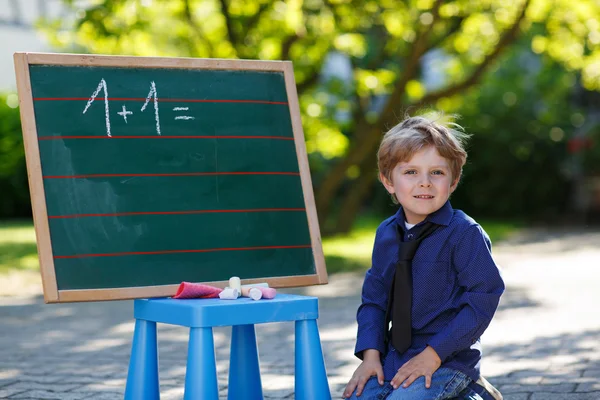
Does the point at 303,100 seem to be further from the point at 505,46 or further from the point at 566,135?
the point at 566,135

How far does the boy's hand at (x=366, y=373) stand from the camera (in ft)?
11.9

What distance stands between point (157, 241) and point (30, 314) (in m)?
5.26

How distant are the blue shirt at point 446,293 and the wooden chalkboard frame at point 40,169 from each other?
631mm

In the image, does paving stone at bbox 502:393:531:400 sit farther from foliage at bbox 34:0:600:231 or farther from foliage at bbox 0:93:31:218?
foliage at bbox 0:93:31:218

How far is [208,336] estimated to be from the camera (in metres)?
3.53

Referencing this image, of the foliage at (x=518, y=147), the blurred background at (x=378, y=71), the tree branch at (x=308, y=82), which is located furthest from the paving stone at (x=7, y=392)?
the foliage at (x=518, y=147)

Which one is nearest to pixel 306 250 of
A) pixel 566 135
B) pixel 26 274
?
pixel 26 274

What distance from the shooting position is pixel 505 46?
532 inches

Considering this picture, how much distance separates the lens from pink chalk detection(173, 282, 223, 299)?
151 inches

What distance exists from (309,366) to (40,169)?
1.32 m

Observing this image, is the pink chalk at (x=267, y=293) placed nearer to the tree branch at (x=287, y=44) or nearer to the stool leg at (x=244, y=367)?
the stool leg at (x=244, y=367)

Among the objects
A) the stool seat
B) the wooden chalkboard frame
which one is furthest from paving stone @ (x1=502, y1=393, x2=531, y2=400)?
the stool seat

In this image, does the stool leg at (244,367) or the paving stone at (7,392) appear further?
the paving stone at (7,392)

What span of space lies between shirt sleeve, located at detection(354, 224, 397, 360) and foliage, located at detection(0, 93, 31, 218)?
20.0 m
